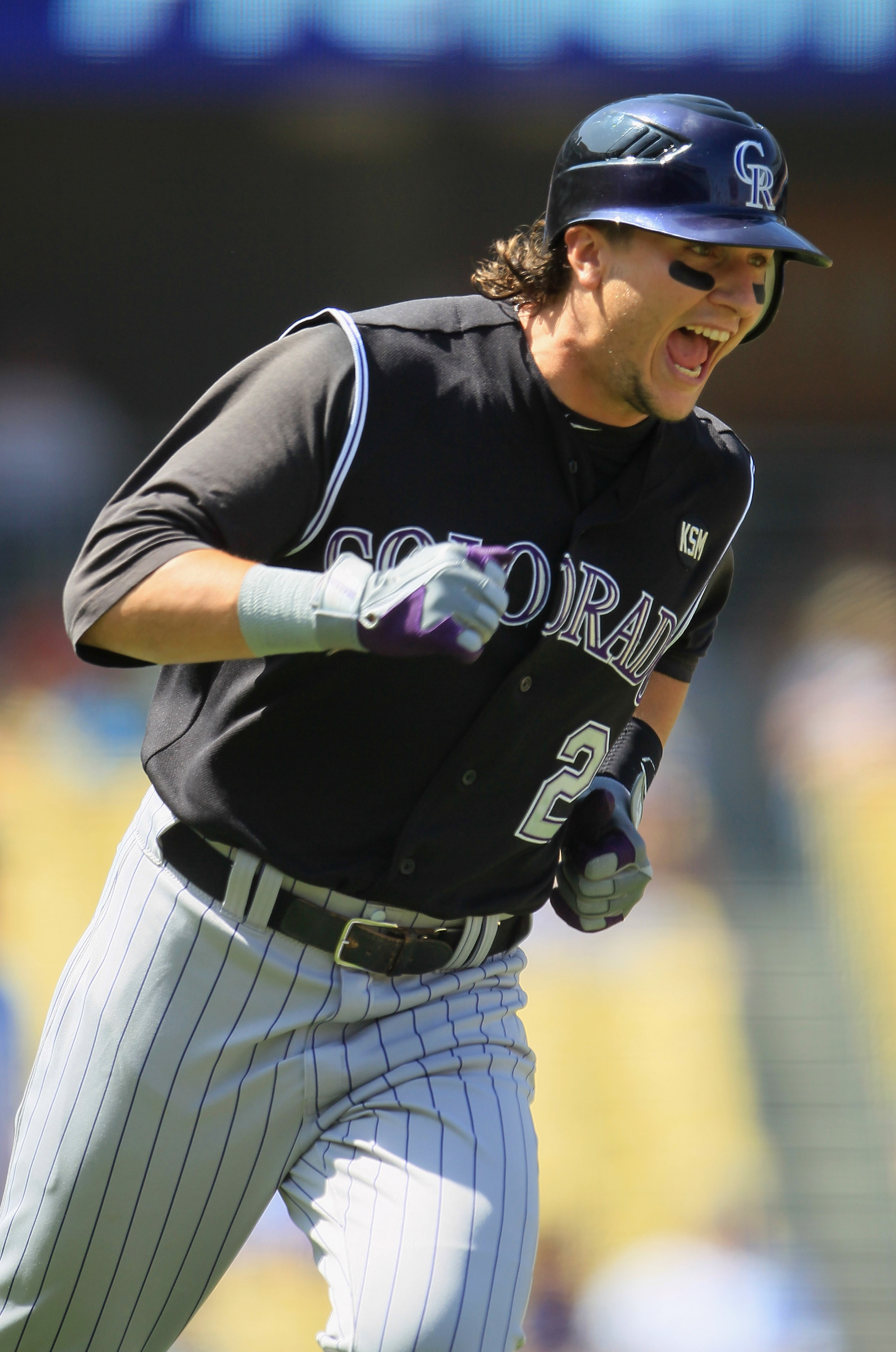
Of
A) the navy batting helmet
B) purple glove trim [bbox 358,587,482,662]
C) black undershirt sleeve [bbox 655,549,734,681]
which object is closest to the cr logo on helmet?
the navy batting helmet

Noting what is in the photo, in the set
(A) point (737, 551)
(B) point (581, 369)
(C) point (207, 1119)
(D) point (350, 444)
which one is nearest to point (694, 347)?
(B) point (581, 369)

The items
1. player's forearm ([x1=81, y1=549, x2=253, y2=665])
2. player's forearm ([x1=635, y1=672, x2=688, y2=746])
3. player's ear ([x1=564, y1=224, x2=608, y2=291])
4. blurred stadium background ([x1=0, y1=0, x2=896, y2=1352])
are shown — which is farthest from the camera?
blurred stadium background ([x1=0, y1=0, x2=896, y2=1352])

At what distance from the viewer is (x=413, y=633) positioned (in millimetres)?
1446

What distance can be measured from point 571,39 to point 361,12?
79 cm

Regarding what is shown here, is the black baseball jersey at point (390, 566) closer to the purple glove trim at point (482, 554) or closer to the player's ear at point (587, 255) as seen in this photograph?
the player's ear at point (587, 255)

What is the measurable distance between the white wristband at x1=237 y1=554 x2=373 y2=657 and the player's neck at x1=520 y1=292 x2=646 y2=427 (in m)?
0.54

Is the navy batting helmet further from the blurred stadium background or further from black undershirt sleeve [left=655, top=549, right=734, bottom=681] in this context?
the blurred stadium background

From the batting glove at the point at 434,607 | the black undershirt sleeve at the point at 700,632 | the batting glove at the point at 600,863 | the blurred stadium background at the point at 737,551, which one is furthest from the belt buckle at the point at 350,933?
the blurred stadium background at the point at 737,551

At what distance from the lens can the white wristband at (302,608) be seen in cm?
149

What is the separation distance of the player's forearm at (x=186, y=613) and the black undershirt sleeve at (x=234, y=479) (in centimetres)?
2

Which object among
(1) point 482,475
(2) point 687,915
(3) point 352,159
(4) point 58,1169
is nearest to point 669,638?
(1) point 482,475

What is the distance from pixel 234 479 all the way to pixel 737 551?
4.56 metres

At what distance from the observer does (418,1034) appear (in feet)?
6.13

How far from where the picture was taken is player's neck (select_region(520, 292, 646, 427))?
77.2 inches
